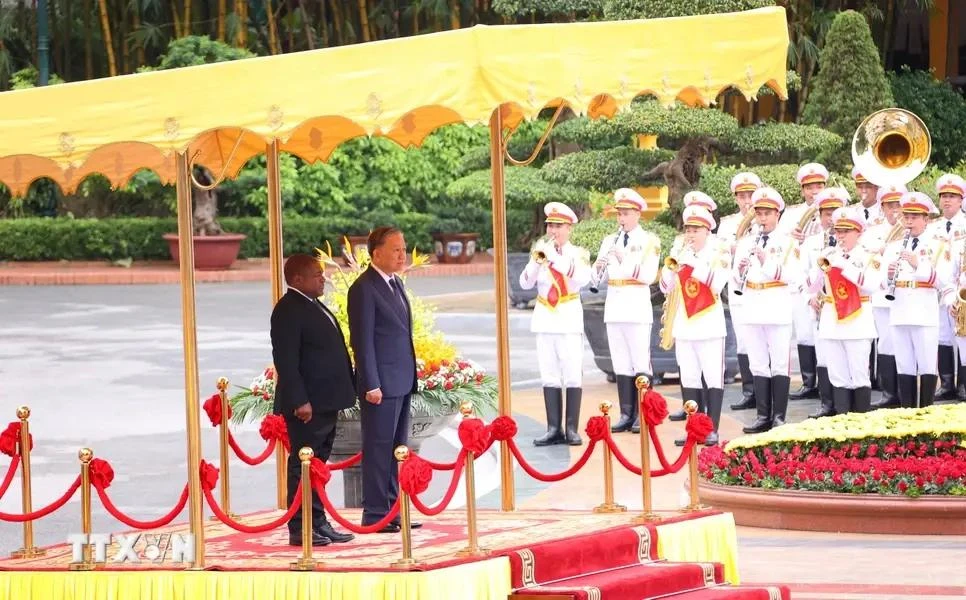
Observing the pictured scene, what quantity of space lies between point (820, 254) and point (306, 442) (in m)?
6.86

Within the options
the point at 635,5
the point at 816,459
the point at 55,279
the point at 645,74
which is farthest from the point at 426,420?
the point at 55,279

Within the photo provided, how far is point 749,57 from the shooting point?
8641 millimetres

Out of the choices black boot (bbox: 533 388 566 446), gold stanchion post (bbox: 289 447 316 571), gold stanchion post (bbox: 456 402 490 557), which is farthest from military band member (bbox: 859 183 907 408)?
gold stanchion post (bbox: 289 447 316 571)

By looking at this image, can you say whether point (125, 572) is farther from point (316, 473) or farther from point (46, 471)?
point (46, 471)

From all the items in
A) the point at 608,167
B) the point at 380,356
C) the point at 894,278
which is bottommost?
the point at 380,356

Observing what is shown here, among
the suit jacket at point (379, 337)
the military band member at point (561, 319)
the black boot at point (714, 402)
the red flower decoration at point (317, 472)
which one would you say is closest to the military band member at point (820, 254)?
the black boot at point (714, 402)

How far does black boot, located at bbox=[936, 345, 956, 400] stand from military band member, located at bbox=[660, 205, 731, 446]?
294 centimetres

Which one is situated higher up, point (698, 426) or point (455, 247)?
point (455, 247)

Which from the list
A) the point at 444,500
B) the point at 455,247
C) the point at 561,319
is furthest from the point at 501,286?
the point at 455,247

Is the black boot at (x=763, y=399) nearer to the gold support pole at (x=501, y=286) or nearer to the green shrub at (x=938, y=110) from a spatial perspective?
the gold support pole at (x=501, y=286)

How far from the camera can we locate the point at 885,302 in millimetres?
15734

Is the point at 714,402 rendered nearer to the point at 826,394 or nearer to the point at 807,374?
the point at 826,394

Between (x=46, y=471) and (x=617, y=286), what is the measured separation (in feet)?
15.2

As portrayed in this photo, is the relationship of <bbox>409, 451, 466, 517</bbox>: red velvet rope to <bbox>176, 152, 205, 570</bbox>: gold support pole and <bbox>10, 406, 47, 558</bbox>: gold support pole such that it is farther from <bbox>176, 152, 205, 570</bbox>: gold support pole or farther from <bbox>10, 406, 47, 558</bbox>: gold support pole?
<bbox>10, 406, 47, 558</bbox>: gold support pole
